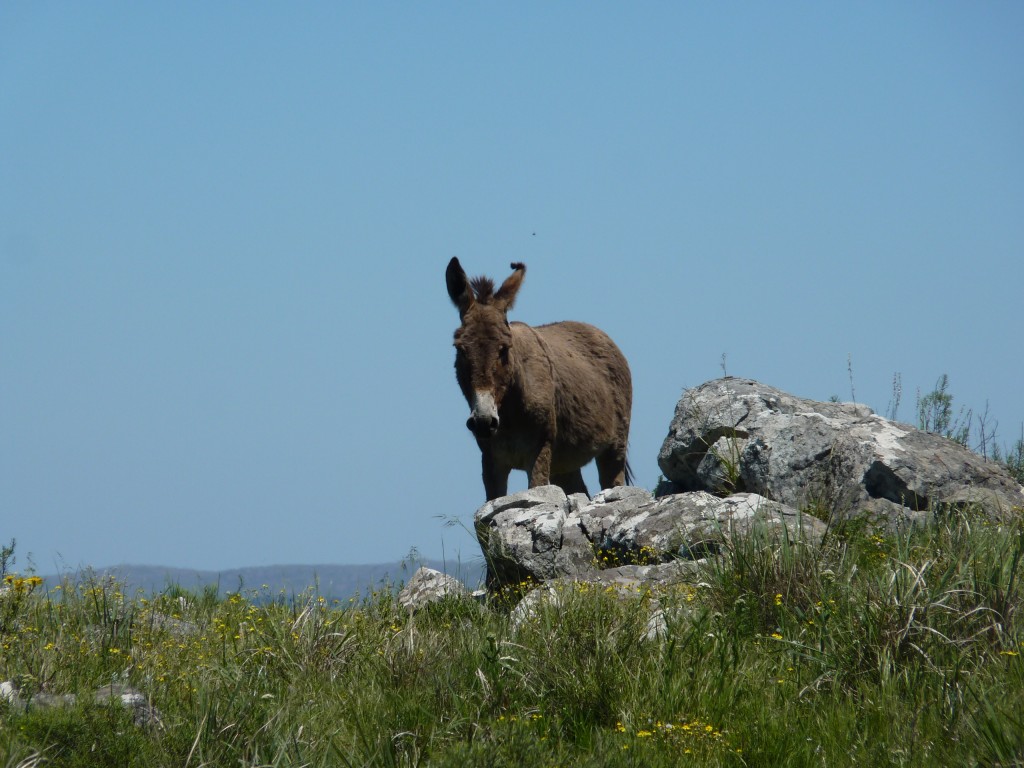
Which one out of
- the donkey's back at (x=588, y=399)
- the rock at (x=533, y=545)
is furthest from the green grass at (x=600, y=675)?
the donkey's back at (x=588, y=399)

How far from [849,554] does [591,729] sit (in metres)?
2.58

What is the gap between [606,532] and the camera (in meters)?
8.06

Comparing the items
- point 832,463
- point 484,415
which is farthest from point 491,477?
point 832,463

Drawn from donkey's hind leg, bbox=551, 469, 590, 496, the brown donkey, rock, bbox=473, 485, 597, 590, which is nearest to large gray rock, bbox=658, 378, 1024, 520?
rock, bbox=473, 485, 597, 590

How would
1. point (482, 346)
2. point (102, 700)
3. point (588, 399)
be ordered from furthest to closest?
point (588, 399) → point (482, 346) → point (102, 700)

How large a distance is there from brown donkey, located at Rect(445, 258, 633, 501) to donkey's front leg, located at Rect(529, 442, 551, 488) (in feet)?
0.03

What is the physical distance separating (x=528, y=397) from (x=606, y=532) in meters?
3.29

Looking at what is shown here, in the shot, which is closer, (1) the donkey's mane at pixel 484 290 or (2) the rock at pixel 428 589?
(2) the rock at pixel 428 589

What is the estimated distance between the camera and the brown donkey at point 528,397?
10.5 meters

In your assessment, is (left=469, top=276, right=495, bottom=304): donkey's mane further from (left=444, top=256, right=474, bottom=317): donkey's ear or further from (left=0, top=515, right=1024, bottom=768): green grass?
(left=0, top=515, right=1024, bottom=768): green grass

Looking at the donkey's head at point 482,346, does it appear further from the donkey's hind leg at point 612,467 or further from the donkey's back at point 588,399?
the donkey's hind leg at point 612,467

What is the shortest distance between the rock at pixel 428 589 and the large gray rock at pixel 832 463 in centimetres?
257

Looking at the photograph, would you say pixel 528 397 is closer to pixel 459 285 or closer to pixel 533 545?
pixel 459 285

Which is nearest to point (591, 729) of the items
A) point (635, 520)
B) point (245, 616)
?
point (245, 616)
